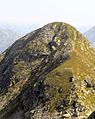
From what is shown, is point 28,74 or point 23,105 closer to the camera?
point 23,105

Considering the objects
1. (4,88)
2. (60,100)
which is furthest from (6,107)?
(60,100)

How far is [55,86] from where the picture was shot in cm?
15050

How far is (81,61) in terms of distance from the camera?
173 metres

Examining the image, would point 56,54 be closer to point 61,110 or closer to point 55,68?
point 55,68

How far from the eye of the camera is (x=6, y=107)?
169500 mm

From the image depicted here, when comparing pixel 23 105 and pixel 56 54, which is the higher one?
pixel 56 54

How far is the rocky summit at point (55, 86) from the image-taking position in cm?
13925

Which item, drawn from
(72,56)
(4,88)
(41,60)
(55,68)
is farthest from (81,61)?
(4,88)

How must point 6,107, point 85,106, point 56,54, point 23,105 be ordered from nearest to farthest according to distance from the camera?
point 85,106 < point 23,105 < point 6,107 < point 56,54

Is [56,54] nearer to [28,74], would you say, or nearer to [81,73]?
[28,74]

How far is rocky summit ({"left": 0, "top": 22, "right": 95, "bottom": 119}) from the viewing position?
139 meters

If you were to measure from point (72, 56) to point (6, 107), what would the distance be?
40528 mm

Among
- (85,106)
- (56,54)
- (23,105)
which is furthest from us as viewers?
(56,54)

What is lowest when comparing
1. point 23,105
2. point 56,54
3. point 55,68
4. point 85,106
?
point 85,106
